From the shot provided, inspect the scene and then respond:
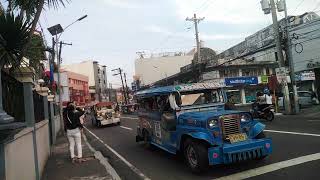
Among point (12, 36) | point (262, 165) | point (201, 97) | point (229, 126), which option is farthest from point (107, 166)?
point (12, 36)

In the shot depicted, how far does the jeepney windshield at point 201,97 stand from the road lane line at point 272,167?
280 centimetres

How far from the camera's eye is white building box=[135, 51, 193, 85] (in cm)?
9938

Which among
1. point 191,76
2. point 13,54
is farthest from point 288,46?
point 191,76

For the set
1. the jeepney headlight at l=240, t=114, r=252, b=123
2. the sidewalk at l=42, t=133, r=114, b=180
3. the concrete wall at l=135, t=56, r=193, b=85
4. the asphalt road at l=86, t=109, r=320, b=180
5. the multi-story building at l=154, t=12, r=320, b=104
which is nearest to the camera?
the asphalt road at l=86, t=109, r=320, b=180

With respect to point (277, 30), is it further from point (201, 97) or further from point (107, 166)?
point (107, 166)

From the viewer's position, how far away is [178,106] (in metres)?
11.0

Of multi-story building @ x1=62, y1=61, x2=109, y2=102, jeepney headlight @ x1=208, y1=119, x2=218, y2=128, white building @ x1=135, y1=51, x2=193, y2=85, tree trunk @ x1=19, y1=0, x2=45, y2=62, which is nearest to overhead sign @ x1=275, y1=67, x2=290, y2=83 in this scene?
jeepney headlight @ x1=208, y1=119, x2=218, y2=128

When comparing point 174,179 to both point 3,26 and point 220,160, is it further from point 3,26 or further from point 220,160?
point 3,26

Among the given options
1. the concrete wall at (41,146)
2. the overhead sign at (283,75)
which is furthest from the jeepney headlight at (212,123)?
the overhead sign at (283,75)

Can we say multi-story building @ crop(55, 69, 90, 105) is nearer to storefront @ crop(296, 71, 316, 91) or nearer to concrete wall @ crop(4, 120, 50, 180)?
storefront @ crop(296, 71, 316, 91)

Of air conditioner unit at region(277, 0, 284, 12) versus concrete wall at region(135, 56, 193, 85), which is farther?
concrete wall at region(135, 56, 193, 85)

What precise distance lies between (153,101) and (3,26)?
208 inches

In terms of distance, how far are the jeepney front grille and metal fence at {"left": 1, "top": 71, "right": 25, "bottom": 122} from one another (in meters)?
4.40

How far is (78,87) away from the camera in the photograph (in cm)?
9256
